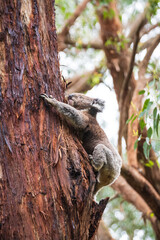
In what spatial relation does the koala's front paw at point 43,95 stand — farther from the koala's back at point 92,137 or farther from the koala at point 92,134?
the koala's back at point 92,137

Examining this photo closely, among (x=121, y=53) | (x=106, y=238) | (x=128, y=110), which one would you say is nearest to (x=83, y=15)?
(x=121, y=53)

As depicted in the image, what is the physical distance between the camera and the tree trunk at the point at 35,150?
1997mm

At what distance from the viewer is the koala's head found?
11.7 feet

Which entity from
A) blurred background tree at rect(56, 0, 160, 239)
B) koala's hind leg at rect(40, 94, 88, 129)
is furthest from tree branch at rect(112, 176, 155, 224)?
koala's hind leg at rect(40, 94, 88, 129)

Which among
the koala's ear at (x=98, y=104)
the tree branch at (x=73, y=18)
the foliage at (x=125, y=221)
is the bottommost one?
the foliage at (x=125, y=221)

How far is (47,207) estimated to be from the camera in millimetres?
2049

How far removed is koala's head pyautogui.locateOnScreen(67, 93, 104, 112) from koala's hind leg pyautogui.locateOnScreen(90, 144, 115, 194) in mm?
612

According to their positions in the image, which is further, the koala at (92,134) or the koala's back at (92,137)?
the koala's back at (92,137)

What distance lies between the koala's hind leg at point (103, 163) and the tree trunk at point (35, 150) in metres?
0.48

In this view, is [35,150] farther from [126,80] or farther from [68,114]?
[126,80]

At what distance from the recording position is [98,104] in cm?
357

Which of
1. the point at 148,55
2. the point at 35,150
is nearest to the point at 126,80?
the point at 148,55

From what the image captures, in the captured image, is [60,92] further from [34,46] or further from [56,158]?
[56,158]

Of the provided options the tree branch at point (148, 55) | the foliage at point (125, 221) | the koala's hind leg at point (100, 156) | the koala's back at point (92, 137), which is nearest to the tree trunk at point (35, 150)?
the koala's hind leg at point (100, 156)
